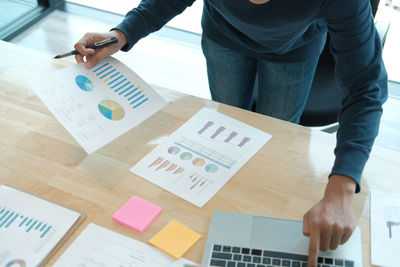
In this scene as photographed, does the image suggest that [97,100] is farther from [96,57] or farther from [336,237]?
[336,237]

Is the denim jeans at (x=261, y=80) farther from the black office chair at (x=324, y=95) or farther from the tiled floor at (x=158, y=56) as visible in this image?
the tiled floor at (x=158, y=56)

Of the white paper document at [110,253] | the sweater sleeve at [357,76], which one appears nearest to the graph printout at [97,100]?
the white paper document at [110,253]

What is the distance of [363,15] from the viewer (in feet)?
3.31

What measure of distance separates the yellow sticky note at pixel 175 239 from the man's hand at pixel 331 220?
24cm

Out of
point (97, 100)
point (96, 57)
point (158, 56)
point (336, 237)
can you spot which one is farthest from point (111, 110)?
point (158, 56)

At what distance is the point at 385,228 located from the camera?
3.25 ft

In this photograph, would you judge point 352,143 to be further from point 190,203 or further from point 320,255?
point 190,203

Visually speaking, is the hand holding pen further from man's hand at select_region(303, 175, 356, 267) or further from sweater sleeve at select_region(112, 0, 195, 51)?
man's hand at select_region(303, 175, 356, 267)

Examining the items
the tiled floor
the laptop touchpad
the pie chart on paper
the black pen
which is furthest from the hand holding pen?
the tiled floor

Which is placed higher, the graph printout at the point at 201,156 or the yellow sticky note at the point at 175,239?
the graph printout at the point at 201,156

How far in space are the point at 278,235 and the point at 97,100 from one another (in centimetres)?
58

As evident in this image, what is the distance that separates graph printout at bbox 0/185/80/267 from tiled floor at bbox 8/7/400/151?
1.61 m

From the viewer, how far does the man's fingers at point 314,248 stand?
88cm

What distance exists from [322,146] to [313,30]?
0.35 m
